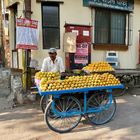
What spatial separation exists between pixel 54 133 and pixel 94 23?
4.91 m

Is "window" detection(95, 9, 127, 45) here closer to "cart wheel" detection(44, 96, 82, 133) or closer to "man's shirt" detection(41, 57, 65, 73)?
"man's shirt" detection(41, 57, 65, 73)

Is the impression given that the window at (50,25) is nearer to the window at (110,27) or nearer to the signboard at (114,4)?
the signboard at (114,4)

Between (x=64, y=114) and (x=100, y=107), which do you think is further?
(x=100, y=107)

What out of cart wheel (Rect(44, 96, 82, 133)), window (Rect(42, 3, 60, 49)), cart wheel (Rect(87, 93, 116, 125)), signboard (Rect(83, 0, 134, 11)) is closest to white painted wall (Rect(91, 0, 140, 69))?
signboard (Rect(83, 0, 134, 11))

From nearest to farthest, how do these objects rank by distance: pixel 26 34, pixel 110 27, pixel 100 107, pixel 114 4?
pixel 100 107
pixel 26 34
pixel 114 4
pixel 110 27

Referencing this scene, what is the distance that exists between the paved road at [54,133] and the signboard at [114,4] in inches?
154

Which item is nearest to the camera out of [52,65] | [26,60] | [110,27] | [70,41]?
[52,65]

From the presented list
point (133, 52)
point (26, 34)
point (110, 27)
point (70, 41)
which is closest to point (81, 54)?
point (70, 41)

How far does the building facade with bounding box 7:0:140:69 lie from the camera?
7855 mm

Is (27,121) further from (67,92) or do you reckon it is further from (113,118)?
(113,118)

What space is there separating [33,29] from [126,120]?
3.64 m

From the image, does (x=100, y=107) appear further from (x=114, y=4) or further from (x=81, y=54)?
(x=114, y=4)

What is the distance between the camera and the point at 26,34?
22.2 feet

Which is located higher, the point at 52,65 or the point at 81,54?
the point at 81,54
